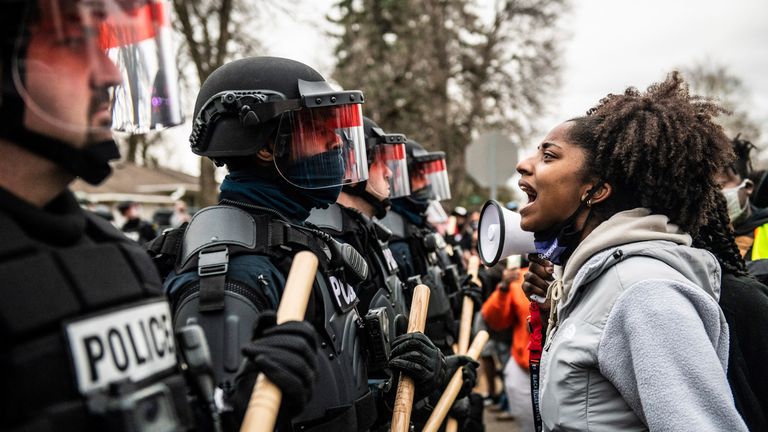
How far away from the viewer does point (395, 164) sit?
4.69 metres

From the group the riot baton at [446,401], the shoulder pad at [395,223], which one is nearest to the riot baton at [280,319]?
the riot baton at [446,401]

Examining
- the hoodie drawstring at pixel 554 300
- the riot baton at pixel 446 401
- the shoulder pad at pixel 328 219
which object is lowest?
the riot baton at pixel 446 401

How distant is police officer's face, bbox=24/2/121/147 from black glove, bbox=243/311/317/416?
23.3 inches

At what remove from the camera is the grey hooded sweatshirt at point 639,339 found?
1.73 meters

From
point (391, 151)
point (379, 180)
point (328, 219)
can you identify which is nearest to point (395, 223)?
point (391, 151)

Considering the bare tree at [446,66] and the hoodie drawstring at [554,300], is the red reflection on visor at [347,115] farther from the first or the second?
the bare tree at [446,66]

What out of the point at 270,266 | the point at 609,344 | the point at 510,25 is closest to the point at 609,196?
the point at 609,344

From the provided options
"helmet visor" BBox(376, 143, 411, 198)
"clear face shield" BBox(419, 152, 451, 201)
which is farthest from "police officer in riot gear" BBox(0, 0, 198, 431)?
"clear face shield" BBox(419, 152, 451, 201)

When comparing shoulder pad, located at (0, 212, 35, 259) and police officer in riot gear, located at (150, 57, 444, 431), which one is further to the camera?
police officer in riot gear, located at (150, 57, 444, 431)

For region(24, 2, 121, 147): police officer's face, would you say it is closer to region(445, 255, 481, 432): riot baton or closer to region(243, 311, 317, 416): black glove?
region(243, 311, 317, 416): black glove

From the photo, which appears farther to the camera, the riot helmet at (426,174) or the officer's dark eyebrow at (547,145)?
the riot helmet at (426,174)

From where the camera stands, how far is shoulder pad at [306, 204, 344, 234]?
3383 mm

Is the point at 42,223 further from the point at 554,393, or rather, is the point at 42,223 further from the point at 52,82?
the point at 554,393

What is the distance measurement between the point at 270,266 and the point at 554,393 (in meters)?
0.96
